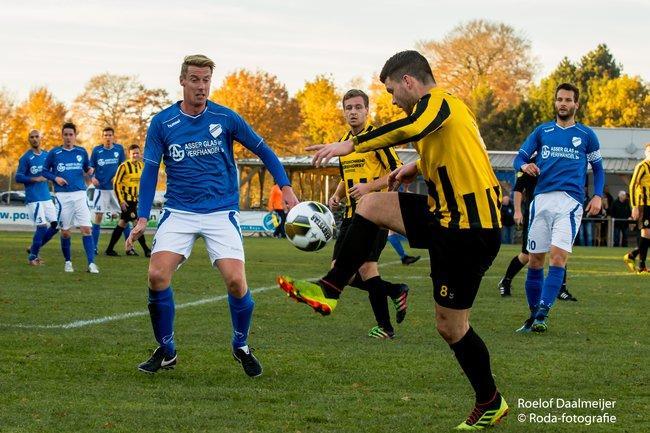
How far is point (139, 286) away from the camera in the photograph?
46.7 feet

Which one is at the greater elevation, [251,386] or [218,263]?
[218,263]

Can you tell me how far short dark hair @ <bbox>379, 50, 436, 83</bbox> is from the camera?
5.77 m

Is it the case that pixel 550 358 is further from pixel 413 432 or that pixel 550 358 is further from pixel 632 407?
pixel 413 432

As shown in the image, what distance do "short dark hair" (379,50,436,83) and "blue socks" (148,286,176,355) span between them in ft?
8.10

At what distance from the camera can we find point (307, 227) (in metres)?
7.12

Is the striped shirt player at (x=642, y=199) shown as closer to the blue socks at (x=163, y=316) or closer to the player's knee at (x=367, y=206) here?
the blue socks at (x=163, y=316)

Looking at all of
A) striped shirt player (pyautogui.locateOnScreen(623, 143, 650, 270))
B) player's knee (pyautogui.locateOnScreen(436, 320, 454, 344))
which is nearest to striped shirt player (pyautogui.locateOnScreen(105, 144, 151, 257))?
striped shirt player (pyautogui.locateOnScreen(623, 143, 650, 270))

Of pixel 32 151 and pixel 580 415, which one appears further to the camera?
pixel 32 151

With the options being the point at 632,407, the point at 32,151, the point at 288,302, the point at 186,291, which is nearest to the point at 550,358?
the point at 632,407

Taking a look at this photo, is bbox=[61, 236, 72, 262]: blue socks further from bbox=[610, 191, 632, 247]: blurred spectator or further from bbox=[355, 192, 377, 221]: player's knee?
bbox=[610, 191, 632, 247]: blurred spectator

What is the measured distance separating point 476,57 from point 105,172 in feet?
181

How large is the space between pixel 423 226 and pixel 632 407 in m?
1.66

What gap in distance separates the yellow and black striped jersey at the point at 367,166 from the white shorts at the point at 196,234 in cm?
230

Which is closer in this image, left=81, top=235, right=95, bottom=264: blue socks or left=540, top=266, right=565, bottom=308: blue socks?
left=540, top=266, right=565, bottom=308: blue socks
